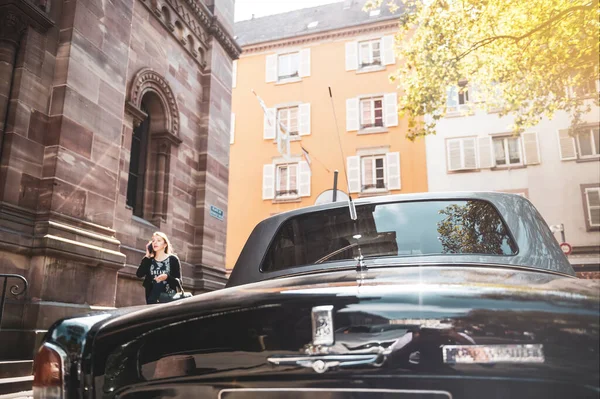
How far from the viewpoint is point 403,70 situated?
14383 mm

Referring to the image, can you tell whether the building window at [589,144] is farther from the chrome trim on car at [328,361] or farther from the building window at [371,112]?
the chrome trim on car at [328,361]

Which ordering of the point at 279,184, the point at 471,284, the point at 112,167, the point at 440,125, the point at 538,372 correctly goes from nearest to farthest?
the point at 538,372, the point at 471,284, the point at 112,167, the point at 440,125, the point at 279,184

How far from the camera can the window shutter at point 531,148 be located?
2273cm

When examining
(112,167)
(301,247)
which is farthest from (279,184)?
(301,247)

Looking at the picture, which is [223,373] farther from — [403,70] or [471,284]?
[403,70]

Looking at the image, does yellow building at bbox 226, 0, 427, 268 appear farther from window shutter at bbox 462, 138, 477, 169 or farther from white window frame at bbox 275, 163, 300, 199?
window shutter at bbox 462, 138, 477, 169

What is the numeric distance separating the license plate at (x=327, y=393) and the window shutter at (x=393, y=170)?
23.4m

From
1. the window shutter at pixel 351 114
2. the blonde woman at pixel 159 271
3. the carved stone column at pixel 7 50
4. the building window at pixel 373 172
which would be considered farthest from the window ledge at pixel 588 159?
the carved stone column at pixel 7 50

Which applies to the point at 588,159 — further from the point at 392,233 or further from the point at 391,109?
the point at 392,233

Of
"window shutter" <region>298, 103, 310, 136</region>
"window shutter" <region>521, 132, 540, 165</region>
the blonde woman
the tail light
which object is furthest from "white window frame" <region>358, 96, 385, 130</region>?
the tail light

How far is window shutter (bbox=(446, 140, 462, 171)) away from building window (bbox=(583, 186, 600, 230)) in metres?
5.36

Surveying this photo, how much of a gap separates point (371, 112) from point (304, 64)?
4.72 m

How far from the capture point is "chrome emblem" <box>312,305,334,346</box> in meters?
1.18

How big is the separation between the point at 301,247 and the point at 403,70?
1274 centimetres
